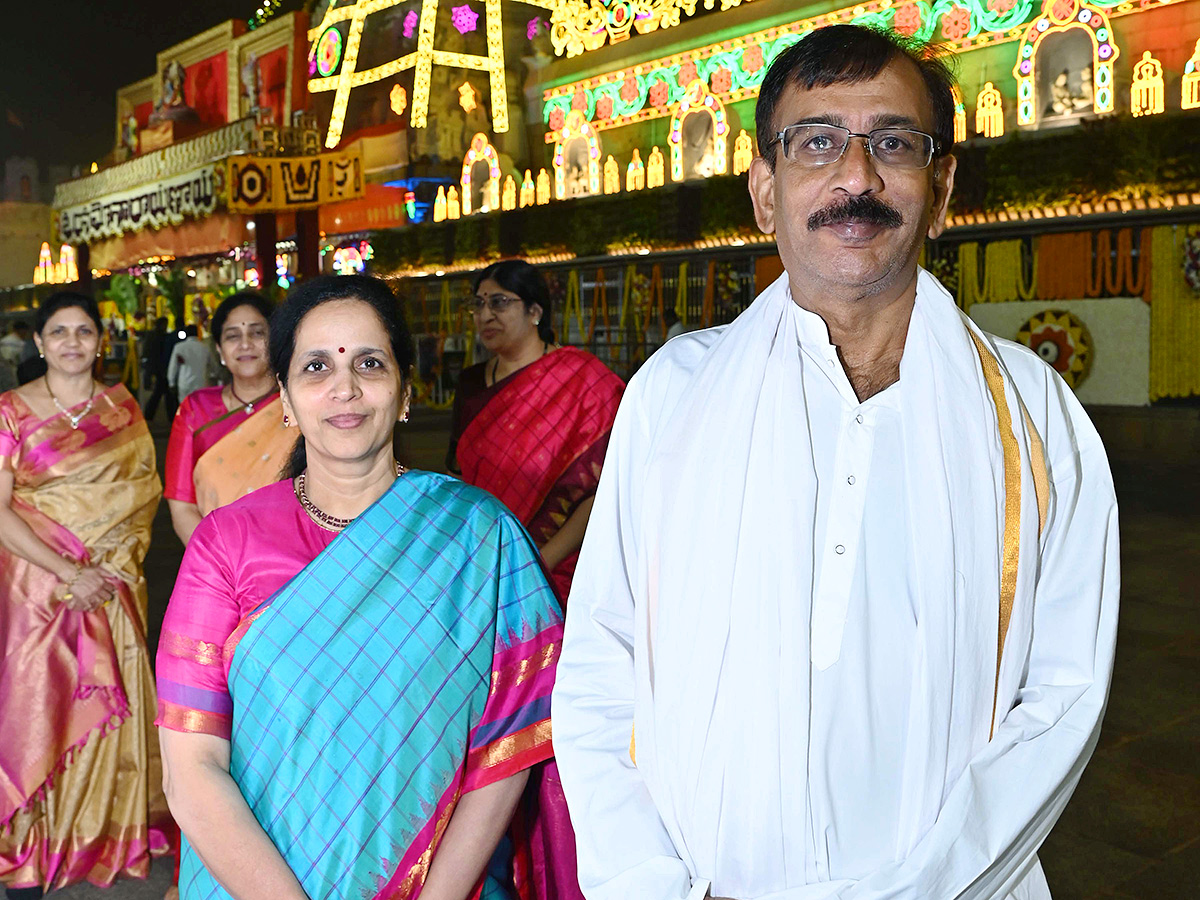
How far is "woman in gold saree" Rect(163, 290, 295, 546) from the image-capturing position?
10.0ft

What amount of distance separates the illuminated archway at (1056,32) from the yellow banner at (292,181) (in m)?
A: 8.08

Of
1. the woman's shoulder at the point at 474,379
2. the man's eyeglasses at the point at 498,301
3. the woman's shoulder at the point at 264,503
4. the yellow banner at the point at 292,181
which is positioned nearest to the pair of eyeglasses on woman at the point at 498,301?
the man's eyeglasses at the point at 498,301

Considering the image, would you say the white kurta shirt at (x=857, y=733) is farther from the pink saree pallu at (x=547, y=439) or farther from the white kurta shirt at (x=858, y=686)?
the pink saree pallu at (x=547, y=439)

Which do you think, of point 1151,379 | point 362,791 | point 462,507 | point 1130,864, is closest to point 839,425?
point 462,507

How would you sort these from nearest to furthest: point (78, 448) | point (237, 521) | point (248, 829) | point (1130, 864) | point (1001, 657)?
1. point (1001, 657)
2. point (248, 829)
3. point (237, 521)
4. point (1130, 864)
5. point (78, 448)

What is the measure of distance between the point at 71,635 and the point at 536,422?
1543 mm

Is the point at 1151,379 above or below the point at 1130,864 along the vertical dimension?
above

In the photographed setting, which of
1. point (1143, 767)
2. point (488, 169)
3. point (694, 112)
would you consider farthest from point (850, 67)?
point (488, 169)

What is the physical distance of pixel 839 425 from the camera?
141 centimetres

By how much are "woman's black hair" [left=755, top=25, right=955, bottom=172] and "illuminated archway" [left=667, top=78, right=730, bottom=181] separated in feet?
51.0

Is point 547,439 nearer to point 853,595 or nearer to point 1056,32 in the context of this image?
point 853,595

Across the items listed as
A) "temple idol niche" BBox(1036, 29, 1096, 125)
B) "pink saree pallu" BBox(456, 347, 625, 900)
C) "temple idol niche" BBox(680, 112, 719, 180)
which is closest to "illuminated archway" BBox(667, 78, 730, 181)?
"temple idol niche" BBox(680, 112, 719, 180)

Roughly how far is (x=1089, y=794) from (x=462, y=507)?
2.65 meters

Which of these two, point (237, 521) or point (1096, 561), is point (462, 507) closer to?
point (237, 521)
